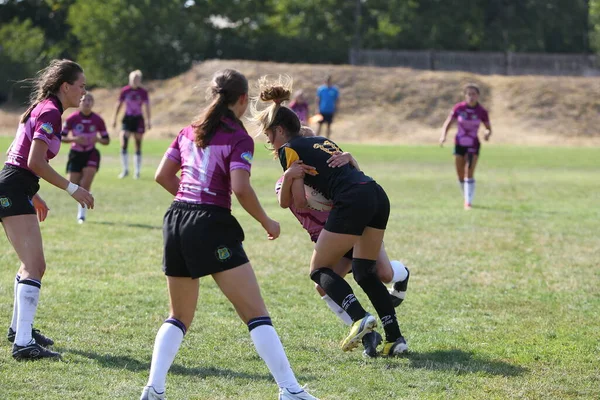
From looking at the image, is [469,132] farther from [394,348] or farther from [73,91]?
[73,91]

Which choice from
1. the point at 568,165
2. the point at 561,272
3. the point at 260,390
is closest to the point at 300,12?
the point at 568,165

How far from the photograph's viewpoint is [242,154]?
467 cm

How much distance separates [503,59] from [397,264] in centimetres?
5300

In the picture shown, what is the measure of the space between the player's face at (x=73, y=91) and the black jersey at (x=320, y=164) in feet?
4.84

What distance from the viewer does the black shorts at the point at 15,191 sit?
234 inches

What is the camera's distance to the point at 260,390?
5.29 m

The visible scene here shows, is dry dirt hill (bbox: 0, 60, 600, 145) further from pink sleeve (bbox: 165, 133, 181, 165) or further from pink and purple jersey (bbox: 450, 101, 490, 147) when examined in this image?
pink sleeve (bbox: 165, 133, 181, 165)

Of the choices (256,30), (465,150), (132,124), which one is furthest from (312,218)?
(256,30)

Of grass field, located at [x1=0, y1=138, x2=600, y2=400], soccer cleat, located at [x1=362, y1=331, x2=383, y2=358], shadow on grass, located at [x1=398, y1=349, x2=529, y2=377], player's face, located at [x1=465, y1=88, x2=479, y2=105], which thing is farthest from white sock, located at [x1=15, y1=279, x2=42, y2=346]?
player's face, located at [x1=465, y1=88, x2=479, y2=105]

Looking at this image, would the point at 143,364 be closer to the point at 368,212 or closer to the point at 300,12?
the point at 368,212

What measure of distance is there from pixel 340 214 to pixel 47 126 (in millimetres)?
1988

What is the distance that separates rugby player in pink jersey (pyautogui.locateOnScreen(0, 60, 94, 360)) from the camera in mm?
5844

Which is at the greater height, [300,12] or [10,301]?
[300,12]

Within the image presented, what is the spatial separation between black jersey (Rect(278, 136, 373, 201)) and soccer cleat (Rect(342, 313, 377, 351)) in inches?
32.9
